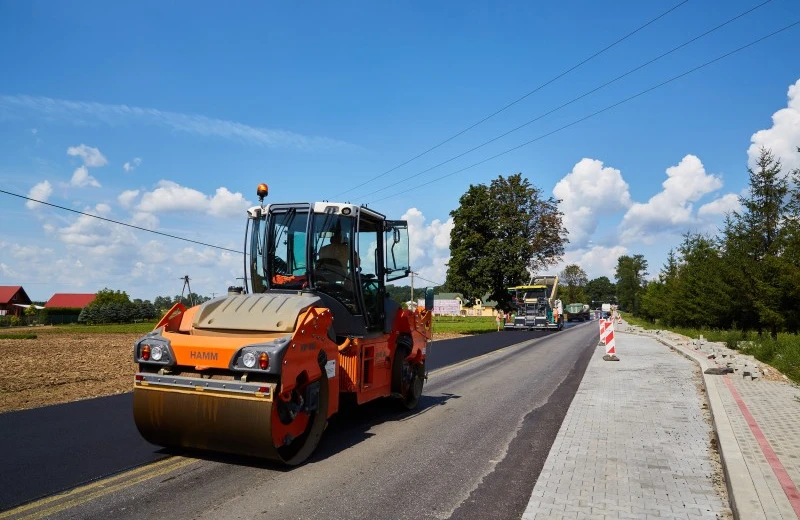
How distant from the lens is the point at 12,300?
264ft

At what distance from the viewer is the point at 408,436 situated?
6.79 m

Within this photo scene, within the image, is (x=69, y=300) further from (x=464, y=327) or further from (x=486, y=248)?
(x=486, y=248)

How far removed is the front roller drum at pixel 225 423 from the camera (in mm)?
4879

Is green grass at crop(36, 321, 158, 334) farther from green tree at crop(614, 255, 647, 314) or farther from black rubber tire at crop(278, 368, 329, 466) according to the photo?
green tree at crop(614, 255, 647, 314)

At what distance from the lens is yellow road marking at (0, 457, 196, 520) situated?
4.10 m

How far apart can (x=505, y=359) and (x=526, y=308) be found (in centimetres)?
2244

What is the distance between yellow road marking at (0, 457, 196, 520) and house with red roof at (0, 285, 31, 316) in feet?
292

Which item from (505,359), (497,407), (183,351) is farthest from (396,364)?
(505,359)

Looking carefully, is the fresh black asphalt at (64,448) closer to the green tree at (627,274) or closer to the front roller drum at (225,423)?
the front roller drum at (225,423)

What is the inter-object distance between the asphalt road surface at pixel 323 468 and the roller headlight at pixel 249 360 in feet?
3.42

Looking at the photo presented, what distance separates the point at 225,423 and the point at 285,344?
91 centimetres

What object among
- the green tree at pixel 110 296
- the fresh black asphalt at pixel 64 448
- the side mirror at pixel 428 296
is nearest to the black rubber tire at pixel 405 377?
the side mirror at pixel 428 296

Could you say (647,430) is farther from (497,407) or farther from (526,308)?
(526,308)

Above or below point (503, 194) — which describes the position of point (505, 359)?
below
